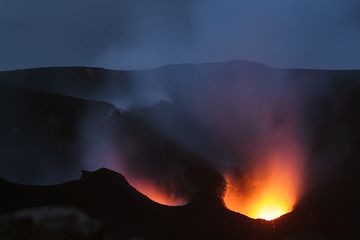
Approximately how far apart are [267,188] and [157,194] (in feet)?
14.4

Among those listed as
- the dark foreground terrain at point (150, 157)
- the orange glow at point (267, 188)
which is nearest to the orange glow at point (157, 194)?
the dark foreground terrain at point (150, 157)

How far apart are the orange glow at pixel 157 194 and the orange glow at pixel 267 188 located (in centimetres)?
194

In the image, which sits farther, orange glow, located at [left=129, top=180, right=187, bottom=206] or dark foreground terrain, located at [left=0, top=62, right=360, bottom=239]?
orange glow, located at [left=129, top=180, right=187, bottom=206]

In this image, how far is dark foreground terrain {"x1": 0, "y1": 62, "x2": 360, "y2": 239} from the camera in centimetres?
1542

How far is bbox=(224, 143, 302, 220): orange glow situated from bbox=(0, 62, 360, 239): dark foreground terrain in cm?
77

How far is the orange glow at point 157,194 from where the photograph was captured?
17359 mm

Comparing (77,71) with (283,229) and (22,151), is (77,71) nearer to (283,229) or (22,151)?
(22,151)

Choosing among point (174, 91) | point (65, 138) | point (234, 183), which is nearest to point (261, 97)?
point (174, 91)

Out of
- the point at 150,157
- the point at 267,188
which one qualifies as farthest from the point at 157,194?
the point at 267,188

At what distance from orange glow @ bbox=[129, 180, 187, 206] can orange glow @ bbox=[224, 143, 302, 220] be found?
194 centimetres

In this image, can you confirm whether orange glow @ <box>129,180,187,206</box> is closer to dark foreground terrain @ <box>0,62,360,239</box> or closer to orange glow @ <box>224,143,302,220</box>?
dark foreground terrain @ <box>0,62,360,239</box>

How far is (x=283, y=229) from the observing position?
50.2 ft

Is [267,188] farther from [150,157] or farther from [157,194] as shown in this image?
[150,157]

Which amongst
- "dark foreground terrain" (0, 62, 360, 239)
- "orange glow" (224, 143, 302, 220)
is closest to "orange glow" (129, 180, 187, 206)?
"dark foreground terrain" (0, 62, 360, 239)
